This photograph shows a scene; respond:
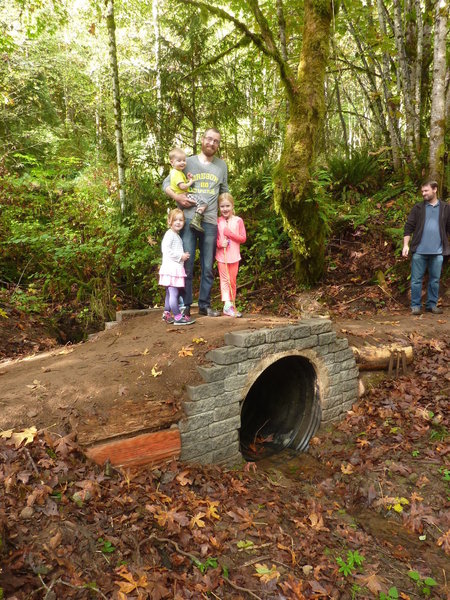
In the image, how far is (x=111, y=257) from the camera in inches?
374

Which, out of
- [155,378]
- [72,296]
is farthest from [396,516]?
[72,296]

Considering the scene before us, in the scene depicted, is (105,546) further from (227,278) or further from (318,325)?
(227,278)

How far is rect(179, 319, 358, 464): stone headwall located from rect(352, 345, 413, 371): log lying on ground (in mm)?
750

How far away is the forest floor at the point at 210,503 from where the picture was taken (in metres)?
2.73

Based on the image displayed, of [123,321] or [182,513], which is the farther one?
[123,321]

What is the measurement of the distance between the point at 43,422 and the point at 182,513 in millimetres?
1530

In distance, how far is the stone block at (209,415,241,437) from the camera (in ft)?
14.2

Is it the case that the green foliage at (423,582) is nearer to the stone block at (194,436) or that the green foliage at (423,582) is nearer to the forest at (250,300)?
the forest at (250,300)

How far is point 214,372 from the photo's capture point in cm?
423

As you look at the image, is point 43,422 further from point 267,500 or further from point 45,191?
point 45,191

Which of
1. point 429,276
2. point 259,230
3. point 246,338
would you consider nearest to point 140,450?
point 246,338

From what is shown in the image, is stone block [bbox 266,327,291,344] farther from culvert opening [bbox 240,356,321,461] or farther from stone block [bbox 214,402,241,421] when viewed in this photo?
stone block [bbox 214,402,241,421]

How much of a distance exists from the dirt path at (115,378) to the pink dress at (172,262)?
0.68 metres

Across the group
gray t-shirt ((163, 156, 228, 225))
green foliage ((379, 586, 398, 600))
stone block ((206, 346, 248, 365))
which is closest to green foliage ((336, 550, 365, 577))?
green foliage ((379, 586, 398, 600))
